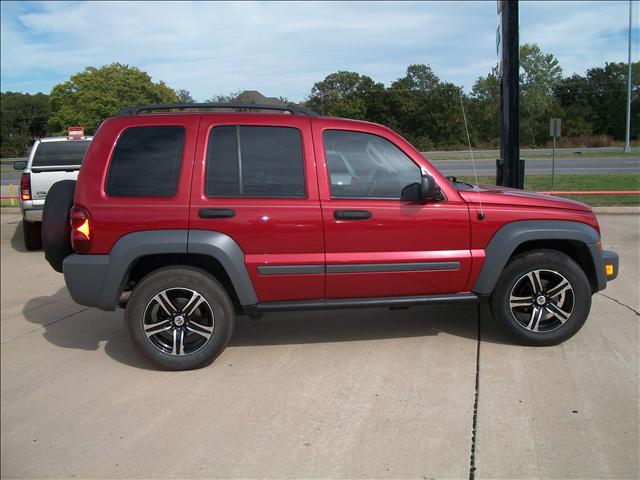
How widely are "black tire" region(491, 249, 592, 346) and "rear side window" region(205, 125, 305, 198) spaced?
183 centimetres

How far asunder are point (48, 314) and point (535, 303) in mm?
4713

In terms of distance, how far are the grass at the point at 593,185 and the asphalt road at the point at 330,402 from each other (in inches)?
327

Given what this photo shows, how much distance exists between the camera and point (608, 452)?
10.3 feet

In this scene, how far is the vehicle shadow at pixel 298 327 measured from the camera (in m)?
5.01

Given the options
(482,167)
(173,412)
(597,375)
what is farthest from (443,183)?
(482,167)

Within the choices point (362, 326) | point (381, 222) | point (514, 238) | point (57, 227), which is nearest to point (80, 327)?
point (57, 227)

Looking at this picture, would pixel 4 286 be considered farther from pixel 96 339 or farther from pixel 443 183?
pixel 443 183

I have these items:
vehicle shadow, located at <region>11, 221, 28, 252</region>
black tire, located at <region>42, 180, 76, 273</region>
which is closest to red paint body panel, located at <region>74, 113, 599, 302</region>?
black tire, located at <region>42, 180, 76, 273</region>

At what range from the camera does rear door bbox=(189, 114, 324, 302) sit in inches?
166

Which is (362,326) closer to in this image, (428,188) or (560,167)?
(428,188)

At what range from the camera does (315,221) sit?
14.0 ft

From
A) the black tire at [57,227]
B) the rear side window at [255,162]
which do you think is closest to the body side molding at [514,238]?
the rear side window at [255,162]

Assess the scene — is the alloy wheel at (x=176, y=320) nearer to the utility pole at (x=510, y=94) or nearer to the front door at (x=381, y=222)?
the front door at (x=381, y=222)

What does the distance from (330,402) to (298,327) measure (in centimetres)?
161
